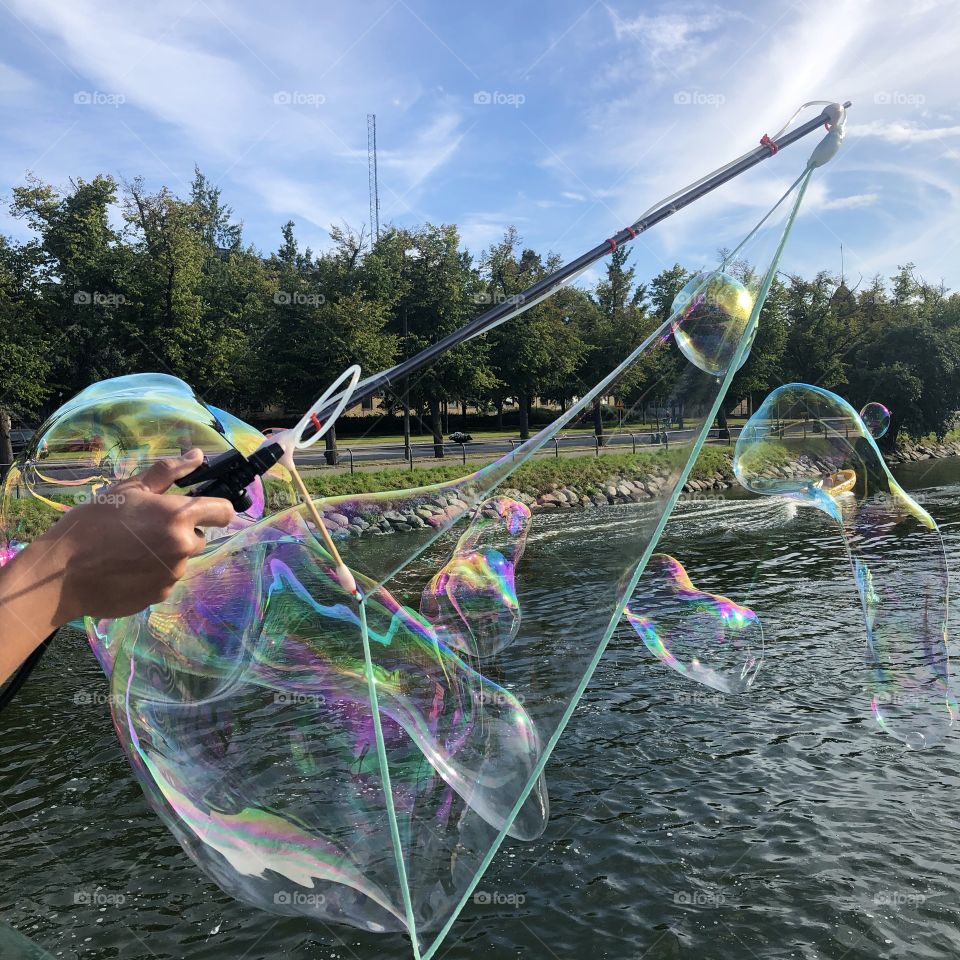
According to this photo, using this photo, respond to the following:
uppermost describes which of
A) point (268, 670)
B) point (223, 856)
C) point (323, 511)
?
point (323, 511)

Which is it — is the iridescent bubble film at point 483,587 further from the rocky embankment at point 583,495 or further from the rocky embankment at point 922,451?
the rocky embankment at point 922,451

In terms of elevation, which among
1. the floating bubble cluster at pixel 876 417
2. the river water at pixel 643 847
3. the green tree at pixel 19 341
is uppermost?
the green tree at pixel 19 341

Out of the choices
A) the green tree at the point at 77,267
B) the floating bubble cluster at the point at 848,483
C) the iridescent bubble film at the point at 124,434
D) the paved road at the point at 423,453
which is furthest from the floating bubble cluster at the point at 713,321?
the green tree at the point at 77,267

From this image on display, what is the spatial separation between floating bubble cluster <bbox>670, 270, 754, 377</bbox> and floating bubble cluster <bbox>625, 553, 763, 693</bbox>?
5.23 metres

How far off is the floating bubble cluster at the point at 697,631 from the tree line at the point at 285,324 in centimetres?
2027

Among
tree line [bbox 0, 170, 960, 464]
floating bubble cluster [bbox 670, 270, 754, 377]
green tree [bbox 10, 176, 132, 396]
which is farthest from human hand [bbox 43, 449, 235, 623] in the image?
green tree [bbox 10, 176, 132, 396]

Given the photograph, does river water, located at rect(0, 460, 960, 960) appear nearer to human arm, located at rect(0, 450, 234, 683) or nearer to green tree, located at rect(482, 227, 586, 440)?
human arm, located at rect(0, 450, 234, 683)

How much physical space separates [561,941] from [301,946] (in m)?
1.81

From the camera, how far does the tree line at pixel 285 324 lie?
1204 inches

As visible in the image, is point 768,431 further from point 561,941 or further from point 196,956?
point 196,956

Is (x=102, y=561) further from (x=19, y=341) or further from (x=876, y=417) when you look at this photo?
(x=19, y=341)

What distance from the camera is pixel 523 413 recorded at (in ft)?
137

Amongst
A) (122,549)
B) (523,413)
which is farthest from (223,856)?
Result: (523,413)

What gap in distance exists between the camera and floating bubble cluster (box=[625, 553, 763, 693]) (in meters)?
8.85
